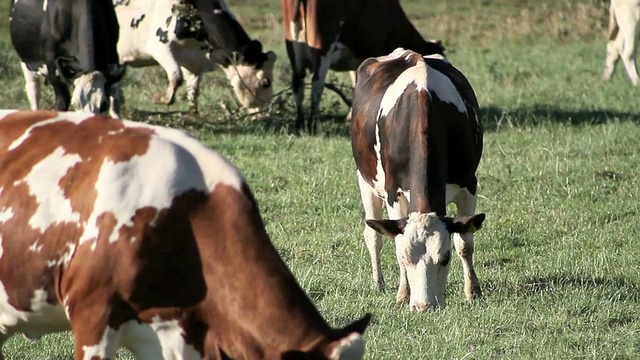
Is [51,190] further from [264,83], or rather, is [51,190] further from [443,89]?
[264,83]

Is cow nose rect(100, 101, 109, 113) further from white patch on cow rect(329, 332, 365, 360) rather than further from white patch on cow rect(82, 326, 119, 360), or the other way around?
white patch on cow rect(329, 332, 365, 360)

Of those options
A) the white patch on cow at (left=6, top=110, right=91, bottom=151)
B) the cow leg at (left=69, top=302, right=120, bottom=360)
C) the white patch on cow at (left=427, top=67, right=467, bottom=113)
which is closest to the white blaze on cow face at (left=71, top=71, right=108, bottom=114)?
the white patch on cow at (left=427, top=67, right=467, bottom=113)

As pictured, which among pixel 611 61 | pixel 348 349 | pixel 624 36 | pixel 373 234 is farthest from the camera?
pixel 624 36

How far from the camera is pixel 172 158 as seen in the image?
4.24m

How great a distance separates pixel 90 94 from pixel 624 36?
370 inches

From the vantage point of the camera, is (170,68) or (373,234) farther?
(170,68)

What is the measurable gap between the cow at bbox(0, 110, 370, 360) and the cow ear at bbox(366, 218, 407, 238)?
2295mm

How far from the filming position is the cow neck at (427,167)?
6699mm

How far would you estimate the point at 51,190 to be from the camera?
427 centimetres

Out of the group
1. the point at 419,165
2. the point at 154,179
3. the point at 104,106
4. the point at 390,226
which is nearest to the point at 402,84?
the point at 419,165

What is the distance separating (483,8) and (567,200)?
1809 centimetres

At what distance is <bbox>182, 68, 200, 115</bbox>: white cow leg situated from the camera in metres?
13.7

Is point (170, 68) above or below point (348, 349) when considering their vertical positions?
below

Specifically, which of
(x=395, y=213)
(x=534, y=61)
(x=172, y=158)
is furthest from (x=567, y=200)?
(x=534, y=61)
